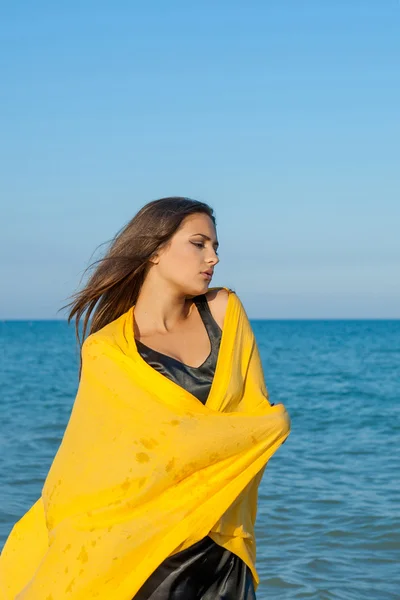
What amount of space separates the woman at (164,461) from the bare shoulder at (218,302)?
73 mm

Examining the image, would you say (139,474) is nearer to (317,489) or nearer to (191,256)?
(191,256)

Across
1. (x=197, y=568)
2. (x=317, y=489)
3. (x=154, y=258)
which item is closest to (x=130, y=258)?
(x=154, y=258)

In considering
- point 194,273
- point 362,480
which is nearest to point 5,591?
point 194,273

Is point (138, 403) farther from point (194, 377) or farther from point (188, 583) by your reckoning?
point (188, 583)

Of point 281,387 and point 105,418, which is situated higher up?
point 105,418

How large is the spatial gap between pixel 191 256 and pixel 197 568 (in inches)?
44.1

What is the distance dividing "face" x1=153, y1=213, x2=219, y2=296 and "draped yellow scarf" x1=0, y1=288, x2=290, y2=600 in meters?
0.34

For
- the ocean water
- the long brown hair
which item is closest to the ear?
the long brown hair

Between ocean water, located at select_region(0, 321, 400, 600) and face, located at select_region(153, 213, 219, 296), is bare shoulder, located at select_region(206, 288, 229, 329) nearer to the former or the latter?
face, located at select_region(153, 213, 219, 296)

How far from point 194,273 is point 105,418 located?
0.64m

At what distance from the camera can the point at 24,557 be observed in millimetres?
3609

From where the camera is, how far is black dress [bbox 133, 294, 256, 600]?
3270 mm

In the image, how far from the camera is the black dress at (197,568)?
327cm

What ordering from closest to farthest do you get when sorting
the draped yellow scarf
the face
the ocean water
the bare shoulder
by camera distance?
the draped yellow scarf → the face → the bare shoulder → the ocean water
